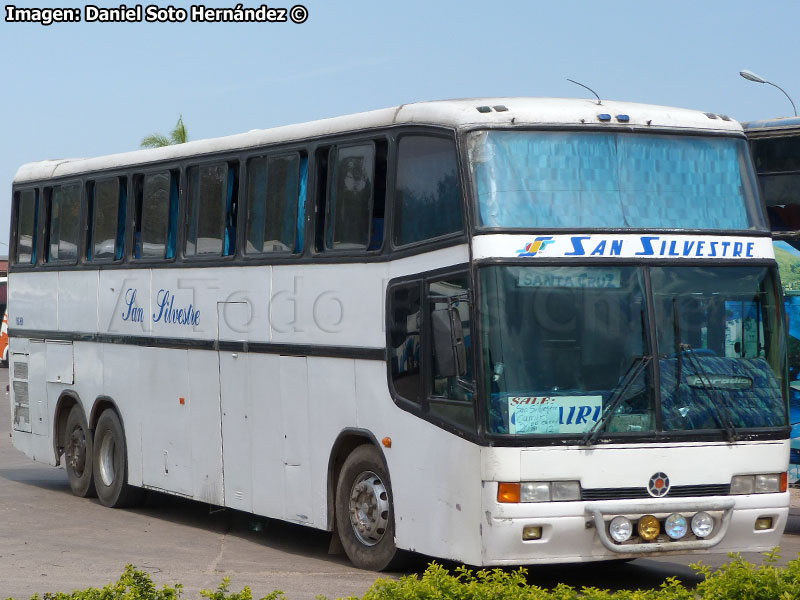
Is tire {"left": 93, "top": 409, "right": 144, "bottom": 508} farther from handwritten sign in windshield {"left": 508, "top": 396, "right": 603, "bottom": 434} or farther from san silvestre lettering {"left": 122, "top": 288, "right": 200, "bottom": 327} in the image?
handwritten sign in windshield {"left": 508, "top": 396, "right": 603, "bottom": 434}

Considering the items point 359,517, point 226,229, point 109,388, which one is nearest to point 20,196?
point 109,388

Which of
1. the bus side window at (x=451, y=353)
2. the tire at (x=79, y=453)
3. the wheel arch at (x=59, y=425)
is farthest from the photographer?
the wheel arch at (x=59, y=425)

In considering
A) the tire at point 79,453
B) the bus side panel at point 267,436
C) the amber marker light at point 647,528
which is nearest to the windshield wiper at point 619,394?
the amber marker light at point 647,528

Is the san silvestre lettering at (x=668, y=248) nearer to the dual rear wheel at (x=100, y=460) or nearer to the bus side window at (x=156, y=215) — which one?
the bus side window at (x=156, y=215)

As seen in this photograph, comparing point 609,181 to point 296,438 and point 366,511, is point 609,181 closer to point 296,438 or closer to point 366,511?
point 366,511

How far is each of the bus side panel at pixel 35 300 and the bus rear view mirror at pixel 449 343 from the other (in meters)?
8.52

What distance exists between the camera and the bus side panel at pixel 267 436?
12.9m

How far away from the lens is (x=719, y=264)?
10.5 metres

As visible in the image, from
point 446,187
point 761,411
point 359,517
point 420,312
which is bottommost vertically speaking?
point 359,517

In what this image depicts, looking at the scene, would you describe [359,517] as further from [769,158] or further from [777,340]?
[769,158]

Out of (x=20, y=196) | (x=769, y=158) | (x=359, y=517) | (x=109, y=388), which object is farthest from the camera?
(x=20, y=196)

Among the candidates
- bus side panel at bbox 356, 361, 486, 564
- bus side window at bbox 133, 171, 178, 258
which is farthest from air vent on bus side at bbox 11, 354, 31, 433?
bus side panel at bbox 356, 361, 486, 564

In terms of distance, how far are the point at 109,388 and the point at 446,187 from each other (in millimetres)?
7070

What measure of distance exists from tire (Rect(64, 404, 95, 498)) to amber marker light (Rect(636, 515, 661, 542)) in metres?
8.64
